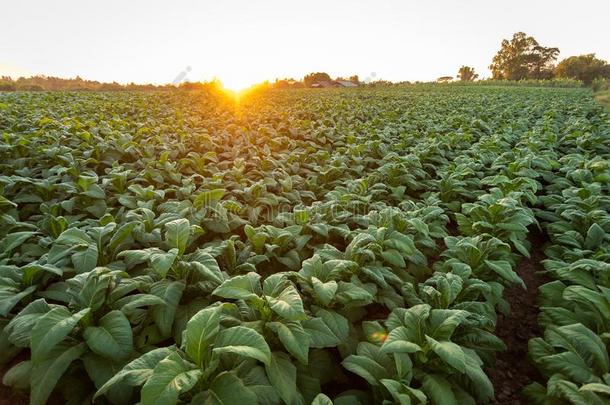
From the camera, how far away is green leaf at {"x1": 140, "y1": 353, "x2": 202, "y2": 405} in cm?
179

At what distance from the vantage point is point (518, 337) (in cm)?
364

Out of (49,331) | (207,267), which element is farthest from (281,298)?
(49,331)

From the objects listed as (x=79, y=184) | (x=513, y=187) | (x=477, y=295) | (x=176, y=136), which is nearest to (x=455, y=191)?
(x=513, y=187)

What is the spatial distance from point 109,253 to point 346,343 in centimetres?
225

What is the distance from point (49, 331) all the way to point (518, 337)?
3.88 m

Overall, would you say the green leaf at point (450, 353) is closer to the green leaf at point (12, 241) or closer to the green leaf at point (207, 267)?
the green leaf at point (207, 267)

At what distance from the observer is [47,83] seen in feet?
117

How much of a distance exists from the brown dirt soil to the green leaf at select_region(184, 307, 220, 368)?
2.30 meters

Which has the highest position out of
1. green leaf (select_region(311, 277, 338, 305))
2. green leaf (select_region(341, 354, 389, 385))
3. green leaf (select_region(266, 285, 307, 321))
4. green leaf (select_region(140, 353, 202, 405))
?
green leaf (select_region(266, 285, 307, 321))

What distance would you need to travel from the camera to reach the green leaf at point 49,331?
213 cm

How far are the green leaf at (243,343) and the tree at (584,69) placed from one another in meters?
95.9

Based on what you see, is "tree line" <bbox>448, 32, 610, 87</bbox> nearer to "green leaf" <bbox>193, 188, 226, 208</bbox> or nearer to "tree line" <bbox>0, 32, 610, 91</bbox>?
"tree line" <bbox>0, 32, 610, 91</bbox>

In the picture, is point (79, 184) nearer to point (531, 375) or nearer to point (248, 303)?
point (248, 303)

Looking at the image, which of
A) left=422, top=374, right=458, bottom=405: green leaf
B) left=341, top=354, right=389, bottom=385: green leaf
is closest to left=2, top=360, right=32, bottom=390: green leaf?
left=341, top=354, right=389, bottom=385: green leaf
